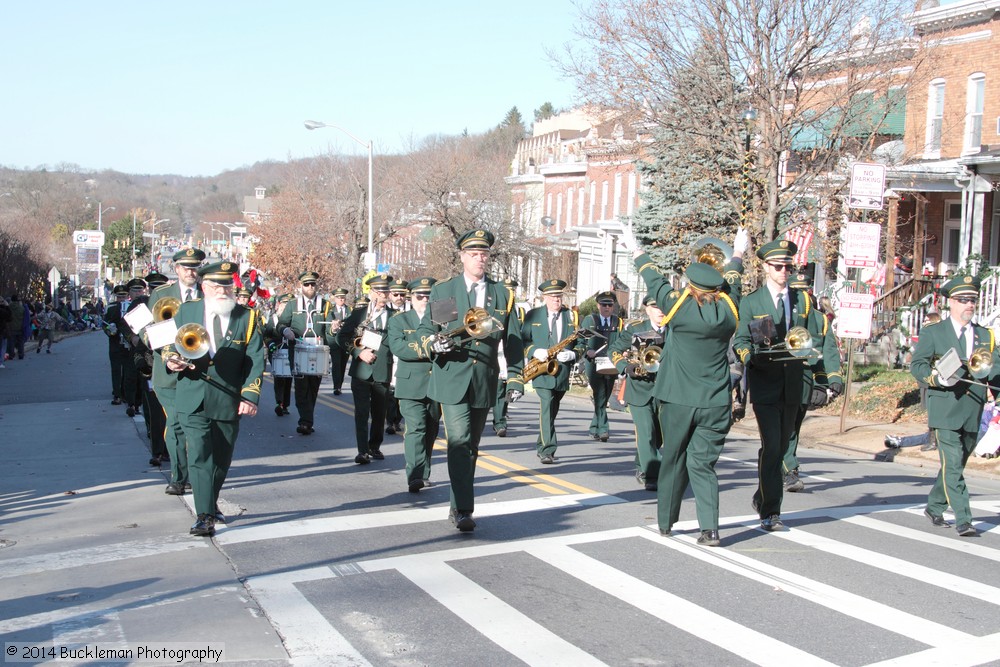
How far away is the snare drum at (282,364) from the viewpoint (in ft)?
52.5

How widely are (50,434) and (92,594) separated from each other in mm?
9476

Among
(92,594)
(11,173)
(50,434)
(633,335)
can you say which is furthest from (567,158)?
(11,173)

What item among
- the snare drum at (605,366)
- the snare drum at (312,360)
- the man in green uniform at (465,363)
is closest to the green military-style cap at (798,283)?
the snare drum at (605,366)

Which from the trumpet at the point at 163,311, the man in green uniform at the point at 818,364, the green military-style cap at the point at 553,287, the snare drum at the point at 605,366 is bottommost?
the snare drum at the point at 605,366

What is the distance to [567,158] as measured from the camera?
56.9 m

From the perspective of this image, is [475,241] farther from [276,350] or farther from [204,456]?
[276,350]

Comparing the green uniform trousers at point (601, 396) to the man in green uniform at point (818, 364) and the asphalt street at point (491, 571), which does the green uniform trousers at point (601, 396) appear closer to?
the asphalt street at point (491, 571)

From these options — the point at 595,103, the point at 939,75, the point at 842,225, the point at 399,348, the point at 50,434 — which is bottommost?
the point at 50,434

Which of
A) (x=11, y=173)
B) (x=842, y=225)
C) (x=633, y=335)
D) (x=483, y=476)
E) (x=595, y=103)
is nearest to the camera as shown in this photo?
(x=633, y=335)

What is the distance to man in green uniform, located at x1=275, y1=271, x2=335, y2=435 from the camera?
51.4 feet

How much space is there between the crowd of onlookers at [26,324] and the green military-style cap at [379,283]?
8.58 m

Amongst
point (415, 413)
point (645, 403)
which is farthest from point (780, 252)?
point (415, 413)

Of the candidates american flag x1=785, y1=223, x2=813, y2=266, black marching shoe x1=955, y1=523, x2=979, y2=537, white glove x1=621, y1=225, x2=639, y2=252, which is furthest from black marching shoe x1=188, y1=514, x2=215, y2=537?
white glove x1=621, y1=225, x2=639, y2=252

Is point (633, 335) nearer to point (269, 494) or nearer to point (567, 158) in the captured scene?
point (269, 494)
